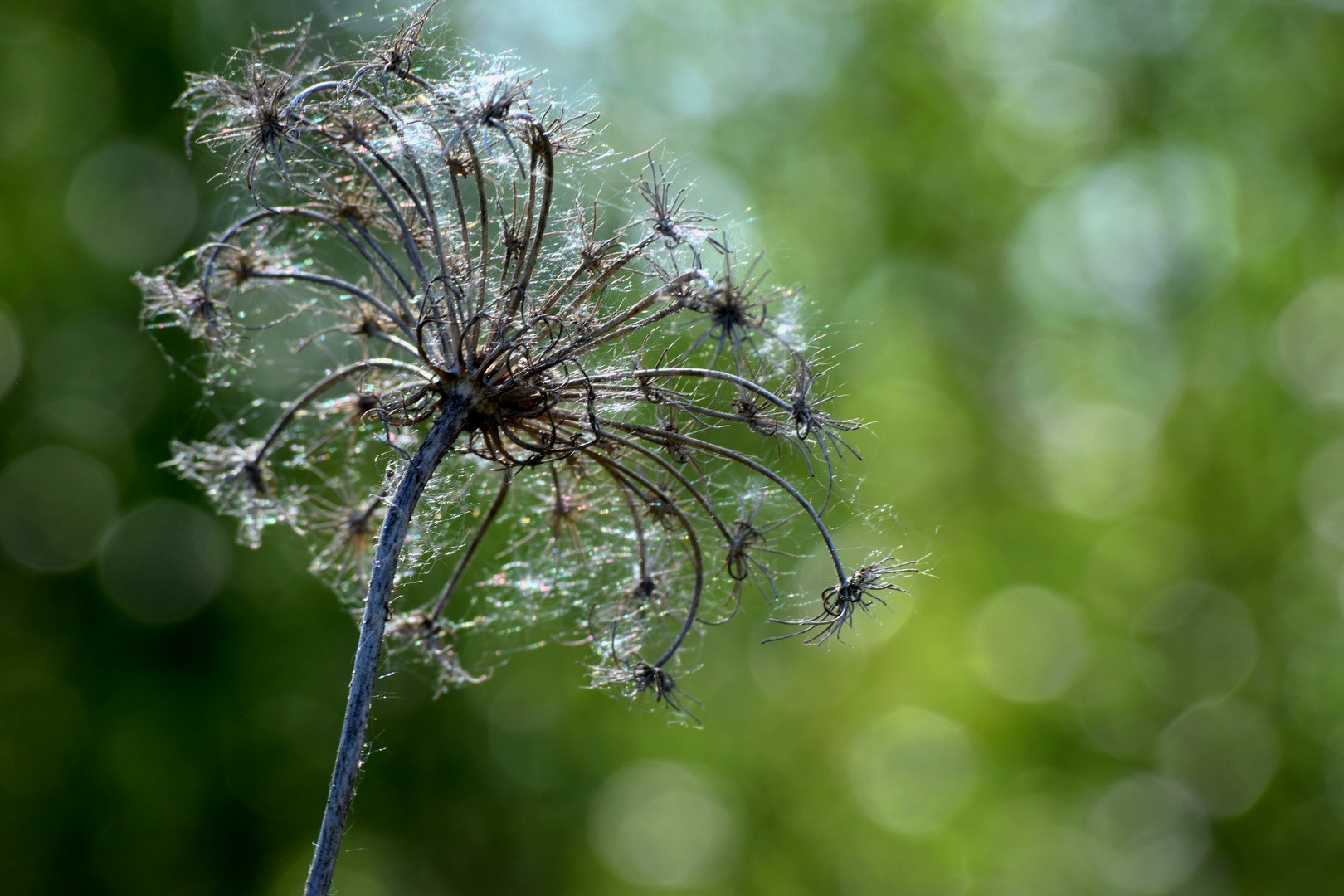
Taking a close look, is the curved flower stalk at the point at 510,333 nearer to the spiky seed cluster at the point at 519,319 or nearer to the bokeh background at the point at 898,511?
the spiky seed cluster at the point at 519,319

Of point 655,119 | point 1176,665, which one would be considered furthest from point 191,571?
point 1176,665

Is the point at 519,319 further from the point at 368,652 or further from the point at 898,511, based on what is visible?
the point at 898,511

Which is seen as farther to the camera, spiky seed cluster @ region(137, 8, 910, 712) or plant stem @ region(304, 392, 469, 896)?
spiky seed cluster @ region(137, 8, 910, 712)

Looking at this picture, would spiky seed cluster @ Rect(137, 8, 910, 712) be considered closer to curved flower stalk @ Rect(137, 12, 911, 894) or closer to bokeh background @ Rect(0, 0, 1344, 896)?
curved flower stalk @ Rect(137, 12, 911, 894)

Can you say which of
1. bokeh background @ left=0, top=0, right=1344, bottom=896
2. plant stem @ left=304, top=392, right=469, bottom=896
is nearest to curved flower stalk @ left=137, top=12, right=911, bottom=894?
plant stem @ left=304, top=392, right=469, bottom=896

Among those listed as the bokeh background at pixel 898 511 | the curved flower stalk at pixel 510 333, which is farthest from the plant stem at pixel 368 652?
the bokeh background at pixel 898 511

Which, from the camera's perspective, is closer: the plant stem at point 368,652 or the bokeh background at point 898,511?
the plant stem at point 368,652

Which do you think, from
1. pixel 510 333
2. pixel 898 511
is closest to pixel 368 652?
pixel 510 333
